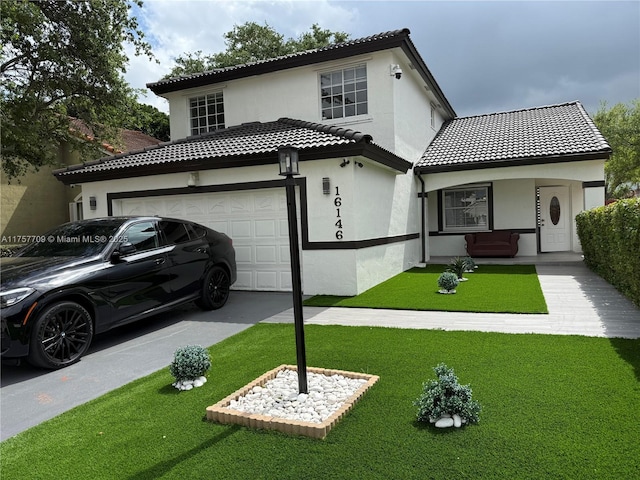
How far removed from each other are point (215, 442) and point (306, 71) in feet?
35.0

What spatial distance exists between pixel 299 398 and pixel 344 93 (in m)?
9.63

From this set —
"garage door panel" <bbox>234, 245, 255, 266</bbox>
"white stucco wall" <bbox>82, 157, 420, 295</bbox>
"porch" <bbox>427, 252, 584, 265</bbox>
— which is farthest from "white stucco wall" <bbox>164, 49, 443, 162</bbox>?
"garage door panel" <bbox>234, 245, 255, 266</bbox>

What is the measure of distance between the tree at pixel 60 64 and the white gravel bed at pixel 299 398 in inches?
505

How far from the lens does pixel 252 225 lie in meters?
9.45

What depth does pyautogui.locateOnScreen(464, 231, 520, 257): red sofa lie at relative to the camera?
13.8 meters

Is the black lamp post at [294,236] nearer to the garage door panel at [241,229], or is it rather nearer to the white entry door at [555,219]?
the garage door panel at [241,229]

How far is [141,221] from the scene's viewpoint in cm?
651

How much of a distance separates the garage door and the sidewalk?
75.3 inches

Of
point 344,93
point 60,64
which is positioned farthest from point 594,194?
point 60,64

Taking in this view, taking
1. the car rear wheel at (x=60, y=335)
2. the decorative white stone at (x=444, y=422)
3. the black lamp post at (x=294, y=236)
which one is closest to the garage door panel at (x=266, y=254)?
the car rear wheel at (x=60, y=335)

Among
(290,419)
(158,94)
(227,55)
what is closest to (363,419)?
(290,419)

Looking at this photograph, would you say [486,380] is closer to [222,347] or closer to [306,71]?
[222,347]

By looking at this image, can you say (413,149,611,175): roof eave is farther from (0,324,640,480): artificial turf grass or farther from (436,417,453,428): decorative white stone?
(436,417,453,428): decorative white stone

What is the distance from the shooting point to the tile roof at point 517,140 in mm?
11875
